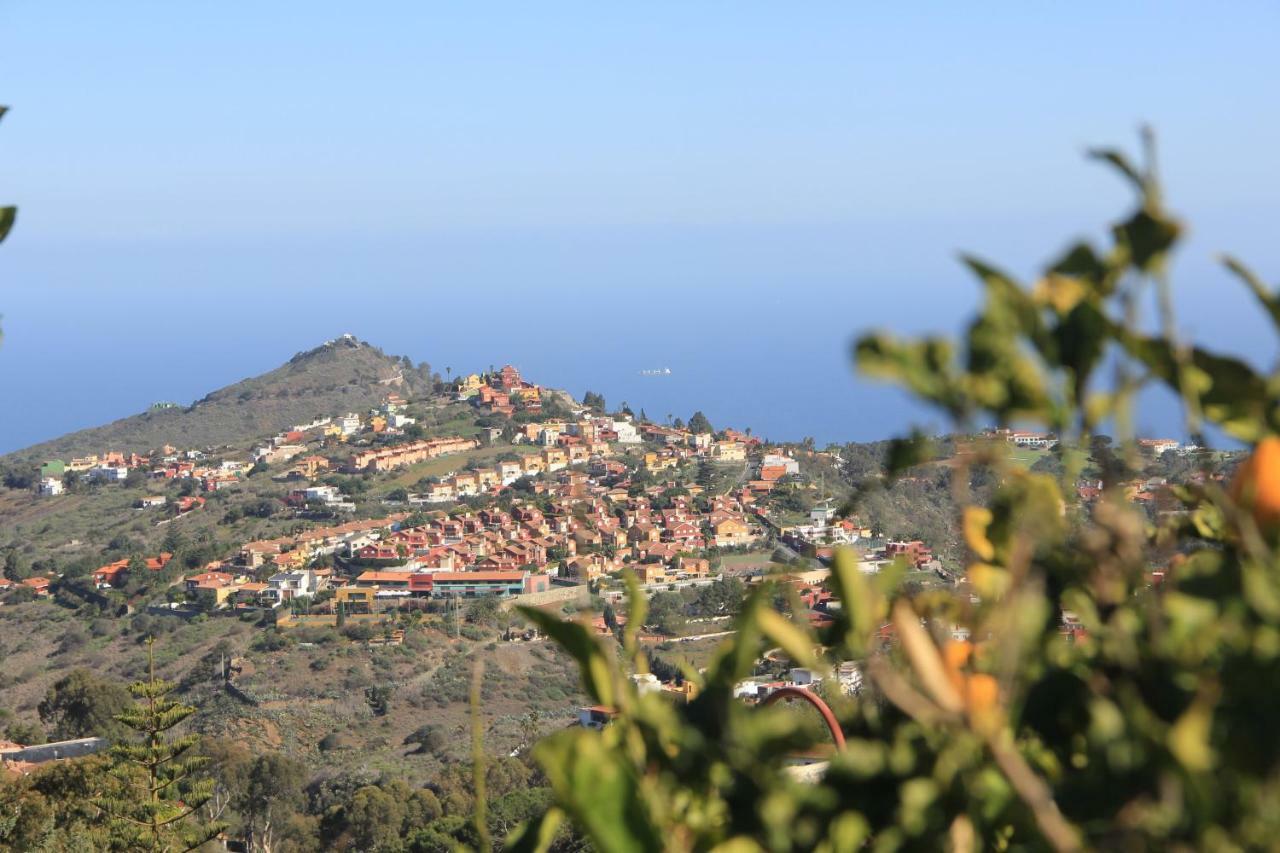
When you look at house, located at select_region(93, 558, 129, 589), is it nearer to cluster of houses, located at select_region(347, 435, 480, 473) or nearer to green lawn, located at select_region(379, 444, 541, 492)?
green lawn, located at select_region(379, 444, 541, 492)

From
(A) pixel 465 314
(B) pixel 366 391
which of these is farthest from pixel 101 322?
(B) pixel 366 391

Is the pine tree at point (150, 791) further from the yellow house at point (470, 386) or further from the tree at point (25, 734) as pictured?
the yellow house at point (470, 386)

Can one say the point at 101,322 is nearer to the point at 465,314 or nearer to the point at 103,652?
the point at 465,314

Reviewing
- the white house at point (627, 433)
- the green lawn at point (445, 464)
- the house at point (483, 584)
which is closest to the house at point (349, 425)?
the green lawn at point (445, 464)

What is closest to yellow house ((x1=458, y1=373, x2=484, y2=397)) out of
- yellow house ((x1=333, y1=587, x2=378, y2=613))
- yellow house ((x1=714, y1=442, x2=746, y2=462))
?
yellow house ((x1=714, y1=442, x2=746, y2=462))

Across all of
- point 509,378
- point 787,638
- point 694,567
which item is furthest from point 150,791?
point 509,378

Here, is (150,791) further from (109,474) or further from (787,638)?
(109,474)
